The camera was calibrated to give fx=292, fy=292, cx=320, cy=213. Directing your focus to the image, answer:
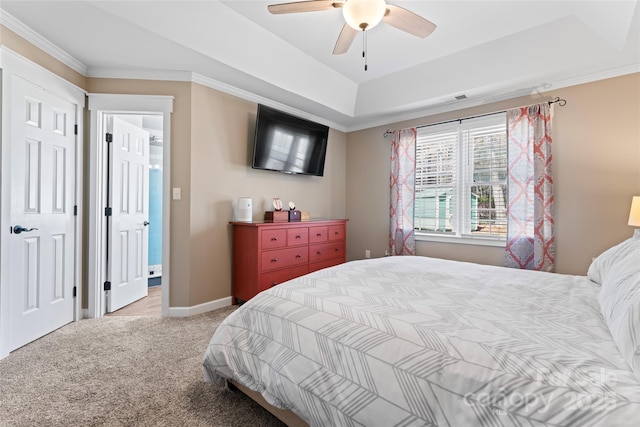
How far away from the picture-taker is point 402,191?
165 inches

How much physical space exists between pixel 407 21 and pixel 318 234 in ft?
8.21

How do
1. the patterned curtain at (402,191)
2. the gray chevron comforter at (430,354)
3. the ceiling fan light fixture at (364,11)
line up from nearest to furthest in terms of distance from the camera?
the gray chevron comforter at (430,354)
the ceiling fan light fixture at (364,11)
the patterned curtain at (402,191)

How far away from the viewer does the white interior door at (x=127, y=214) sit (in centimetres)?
314

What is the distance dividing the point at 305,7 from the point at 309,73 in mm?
1626

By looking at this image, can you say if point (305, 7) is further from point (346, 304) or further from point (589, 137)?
point (589, 137)

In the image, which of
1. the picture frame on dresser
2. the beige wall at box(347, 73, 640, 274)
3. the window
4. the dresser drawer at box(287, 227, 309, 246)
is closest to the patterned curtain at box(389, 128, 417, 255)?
the window

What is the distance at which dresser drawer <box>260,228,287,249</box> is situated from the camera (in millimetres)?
3175

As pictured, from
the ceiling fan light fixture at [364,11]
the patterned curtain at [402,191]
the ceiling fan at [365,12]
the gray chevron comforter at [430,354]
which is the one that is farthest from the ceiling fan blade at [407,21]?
the patterned curtain at [402,191]

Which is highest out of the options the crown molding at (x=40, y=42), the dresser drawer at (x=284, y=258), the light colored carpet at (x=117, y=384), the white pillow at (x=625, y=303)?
the crown molding at (x=40, y=42)

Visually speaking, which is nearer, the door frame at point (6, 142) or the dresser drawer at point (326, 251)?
the door frame at point (6, 142)

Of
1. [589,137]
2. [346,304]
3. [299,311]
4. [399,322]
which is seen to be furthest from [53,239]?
[589,137]

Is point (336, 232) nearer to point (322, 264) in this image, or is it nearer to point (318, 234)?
point (318, 234)

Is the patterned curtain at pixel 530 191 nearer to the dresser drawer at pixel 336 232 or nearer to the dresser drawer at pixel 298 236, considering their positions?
the dresser drawer at pixel 336 232

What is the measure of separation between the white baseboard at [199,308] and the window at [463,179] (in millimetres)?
2748
